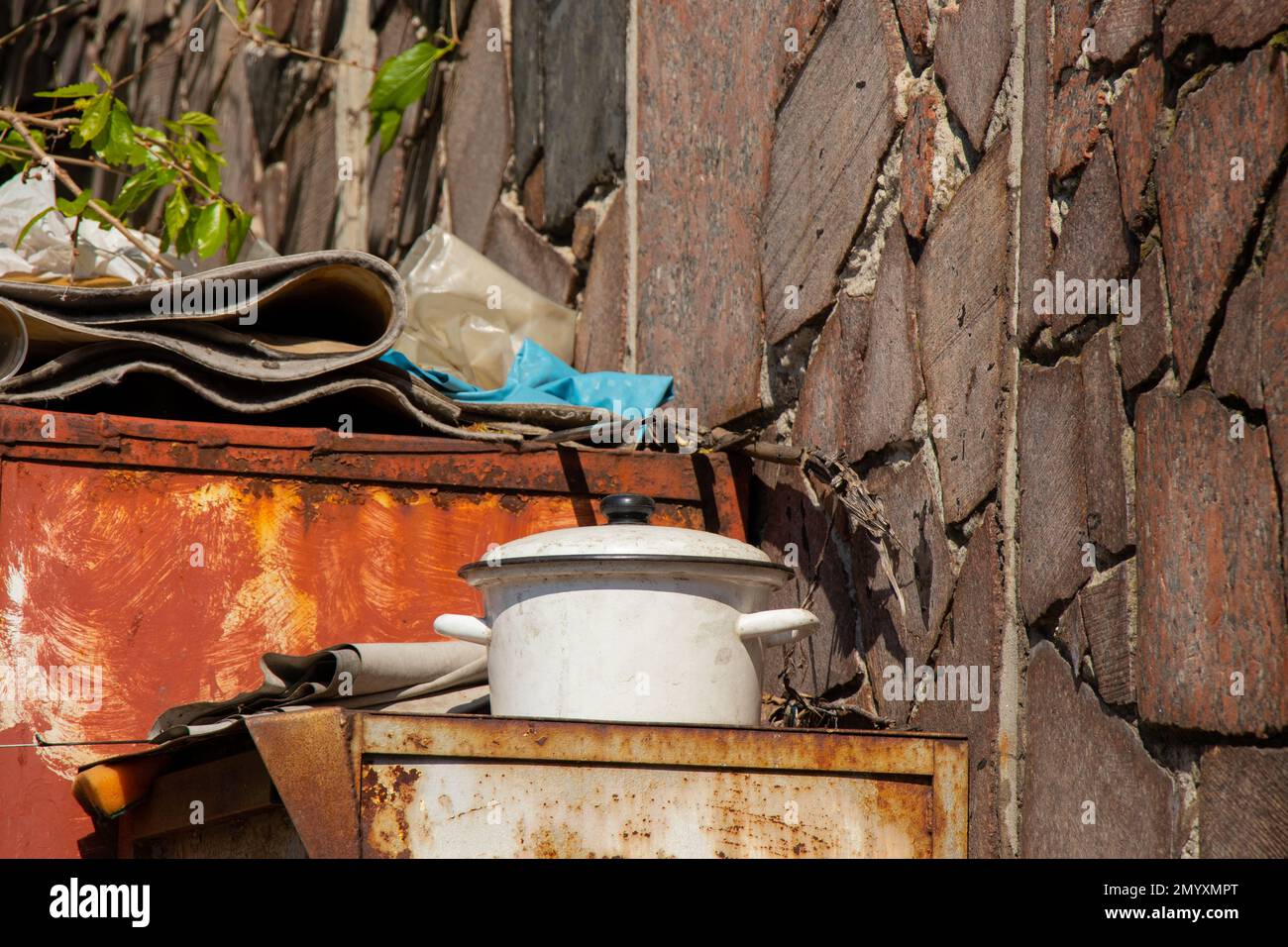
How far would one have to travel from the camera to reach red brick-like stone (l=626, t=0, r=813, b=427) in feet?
8.39

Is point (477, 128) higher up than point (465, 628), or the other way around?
point (477, 128)

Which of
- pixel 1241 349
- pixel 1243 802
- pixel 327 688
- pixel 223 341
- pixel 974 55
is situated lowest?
pixel 1243 802

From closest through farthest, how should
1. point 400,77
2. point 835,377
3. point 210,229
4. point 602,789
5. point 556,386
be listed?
point 602,789
point 835,377
point 556,386
point 210,229
point 400,77

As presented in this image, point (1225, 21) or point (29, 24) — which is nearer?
point (1225, 21)

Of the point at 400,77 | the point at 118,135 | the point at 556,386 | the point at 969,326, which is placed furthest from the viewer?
the point at 400,77

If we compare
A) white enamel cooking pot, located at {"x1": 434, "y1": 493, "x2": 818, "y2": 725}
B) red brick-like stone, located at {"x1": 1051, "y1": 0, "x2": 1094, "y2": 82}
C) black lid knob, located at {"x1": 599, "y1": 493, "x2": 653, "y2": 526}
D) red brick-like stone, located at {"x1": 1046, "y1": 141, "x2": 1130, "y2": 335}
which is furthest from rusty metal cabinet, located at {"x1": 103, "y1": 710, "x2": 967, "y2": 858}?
red brick-like stone, located at {"x1": 1051, "y1": 0, "x2": 1094, "y2": 82}

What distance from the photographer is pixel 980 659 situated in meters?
1.76

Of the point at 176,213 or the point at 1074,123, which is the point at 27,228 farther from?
the point at 1074,123

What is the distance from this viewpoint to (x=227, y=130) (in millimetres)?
5801

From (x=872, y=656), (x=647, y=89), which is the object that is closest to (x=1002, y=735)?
(x=872, y=656)

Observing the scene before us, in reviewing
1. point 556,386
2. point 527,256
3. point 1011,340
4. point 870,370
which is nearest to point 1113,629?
point 1011,340

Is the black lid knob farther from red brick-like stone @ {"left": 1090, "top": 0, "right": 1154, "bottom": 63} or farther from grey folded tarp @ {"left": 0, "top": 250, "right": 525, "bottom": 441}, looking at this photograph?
red brick-like stone @ {"left": 1090, "top": 0, "right": 1154, "bottom": 63}

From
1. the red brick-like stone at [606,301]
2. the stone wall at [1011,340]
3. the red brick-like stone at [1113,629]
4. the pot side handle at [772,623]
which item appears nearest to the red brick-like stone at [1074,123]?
the stone wall at [1011,340]

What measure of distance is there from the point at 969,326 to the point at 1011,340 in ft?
0.36
